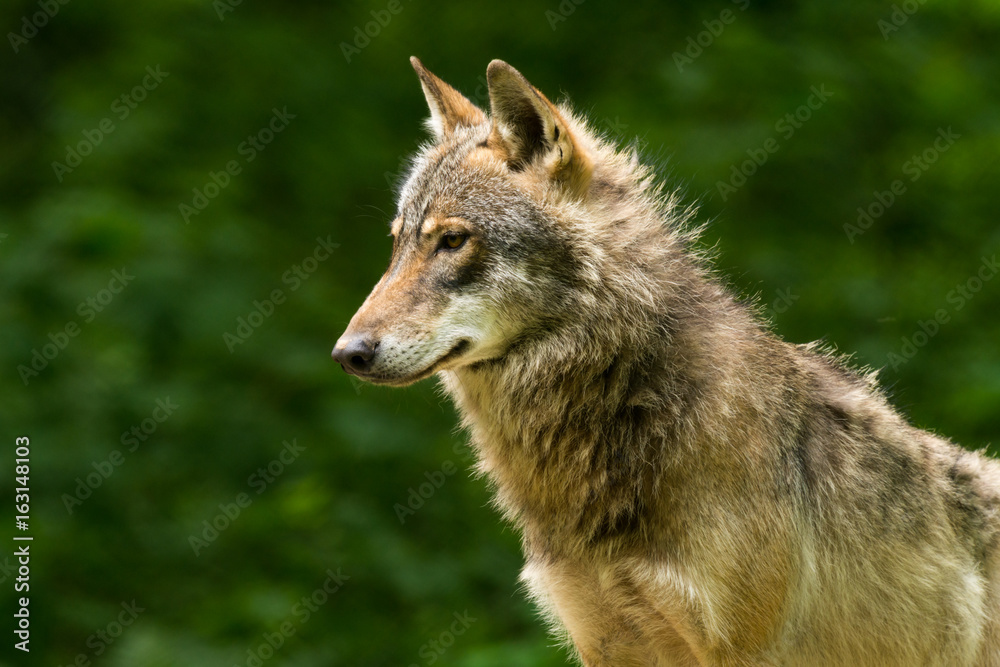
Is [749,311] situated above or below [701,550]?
above

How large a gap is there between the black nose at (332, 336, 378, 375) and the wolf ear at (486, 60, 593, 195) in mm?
1005

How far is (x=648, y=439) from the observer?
3.77 metres

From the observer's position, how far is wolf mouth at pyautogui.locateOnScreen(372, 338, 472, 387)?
362 cm

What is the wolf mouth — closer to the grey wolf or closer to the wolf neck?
the grey wolf

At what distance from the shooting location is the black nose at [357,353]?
356cm

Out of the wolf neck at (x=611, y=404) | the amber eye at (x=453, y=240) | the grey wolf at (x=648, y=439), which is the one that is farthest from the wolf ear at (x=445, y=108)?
the wolf neck at (x=611, y=404)

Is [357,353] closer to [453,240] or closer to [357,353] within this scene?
[357,353]

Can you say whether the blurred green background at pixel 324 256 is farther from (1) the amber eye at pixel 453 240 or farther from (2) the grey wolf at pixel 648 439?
(1) the amber eye at pixel 453 240

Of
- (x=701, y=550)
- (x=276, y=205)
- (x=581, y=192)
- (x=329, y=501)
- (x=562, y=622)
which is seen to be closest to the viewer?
(x=701, y=550)

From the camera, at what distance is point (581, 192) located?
13.2 ft

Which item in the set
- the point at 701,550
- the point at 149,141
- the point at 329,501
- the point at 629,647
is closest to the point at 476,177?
the point at 701,550

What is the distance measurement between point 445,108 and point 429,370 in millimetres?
1424

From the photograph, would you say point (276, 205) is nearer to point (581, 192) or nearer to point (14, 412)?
point (14, 412)

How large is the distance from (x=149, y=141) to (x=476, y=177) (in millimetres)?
5068
